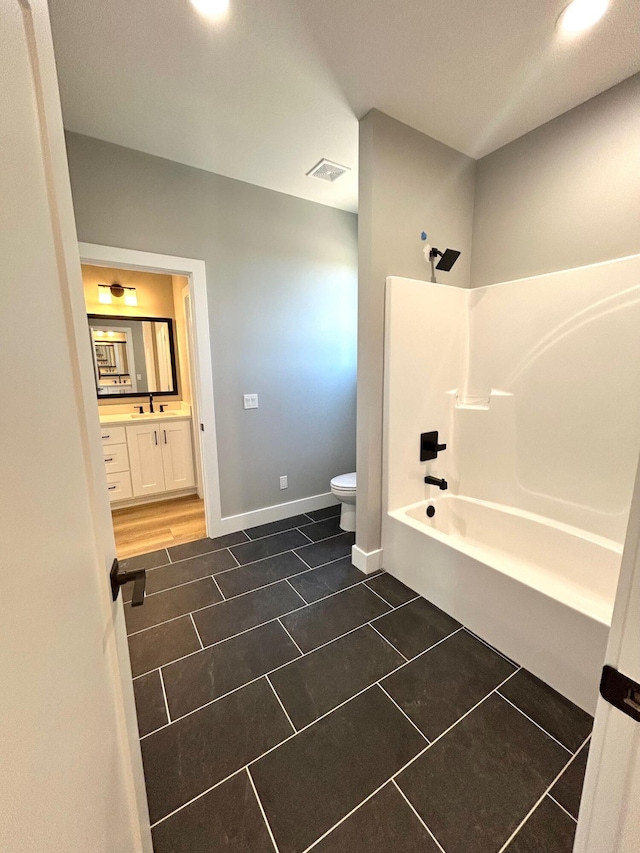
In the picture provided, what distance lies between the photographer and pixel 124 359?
3639 millimetres

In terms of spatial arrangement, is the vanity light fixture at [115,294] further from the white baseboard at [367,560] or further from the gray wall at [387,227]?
the white baseboard at [367,560]

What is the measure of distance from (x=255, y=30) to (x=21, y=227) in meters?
1.70

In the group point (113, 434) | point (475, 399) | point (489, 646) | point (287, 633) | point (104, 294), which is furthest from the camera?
point (104, 294)

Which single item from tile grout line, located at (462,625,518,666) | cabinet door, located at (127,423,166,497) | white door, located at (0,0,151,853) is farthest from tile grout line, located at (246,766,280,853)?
cabinet door, located at (127,423,166,497)

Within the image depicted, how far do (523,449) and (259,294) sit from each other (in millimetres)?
2208

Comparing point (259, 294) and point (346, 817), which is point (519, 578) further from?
point (259, 294)

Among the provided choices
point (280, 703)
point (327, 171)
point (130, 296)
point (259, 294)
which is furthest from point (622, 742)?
point (130, 296)

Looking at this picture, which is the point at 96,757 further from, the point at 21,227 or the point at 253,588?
the point at 253,588

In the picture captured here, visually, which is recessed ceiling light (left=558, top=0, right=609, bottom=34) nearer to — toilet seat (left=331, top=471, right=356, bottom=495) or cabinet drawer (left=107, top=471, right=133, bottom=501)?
toilet seat (left=331, top=471, right=356, bottom=495)

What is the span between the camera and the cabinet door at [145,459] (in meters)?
3.39

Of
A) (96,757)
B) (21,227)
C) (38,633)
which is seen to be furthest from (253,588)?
(21,227)

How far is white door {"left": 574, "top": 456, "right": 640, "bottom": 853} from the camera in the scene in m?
0.50

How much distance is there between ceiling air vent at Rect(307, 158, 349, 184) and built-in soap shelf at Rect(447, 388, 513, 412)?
1763 mm

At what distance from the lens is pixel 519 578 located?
1584 millimetres
